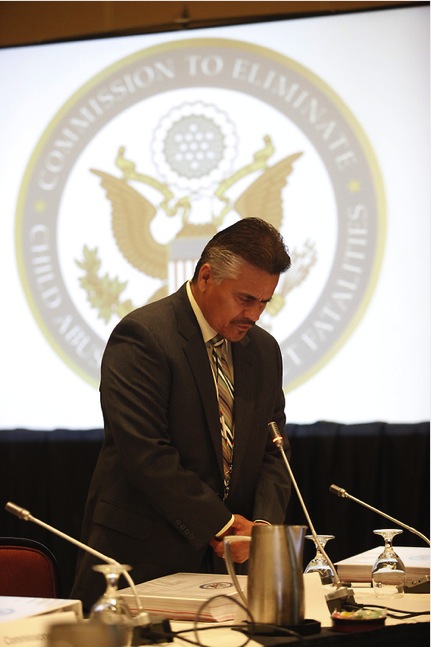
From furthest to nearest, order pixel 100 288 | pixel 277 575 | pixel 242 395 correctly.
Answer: pixel 100 288
pixel 242 395
pixel 277 575

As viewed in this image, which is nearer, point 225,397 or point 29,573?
point 29,573

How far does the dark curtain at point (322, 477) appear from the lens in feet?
14.3

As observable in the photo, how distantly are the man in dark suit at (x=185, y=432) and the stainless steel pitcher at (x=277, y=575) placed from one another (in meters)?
0.66

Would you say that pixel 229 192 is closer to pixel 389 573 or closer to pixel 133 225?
pixel 133 225

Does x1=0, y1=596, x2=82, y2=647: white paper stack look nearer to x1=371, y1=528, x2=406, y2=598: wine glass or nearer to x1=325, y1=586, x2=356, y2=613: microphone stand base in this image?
x1=325, y1=586, x2=356, y2=613: microphone stand base

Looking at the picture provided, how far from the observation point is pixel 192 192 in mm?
4465

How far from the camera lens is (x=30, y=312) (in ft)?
14.9

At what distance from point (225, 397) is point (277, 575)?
40.6 inches

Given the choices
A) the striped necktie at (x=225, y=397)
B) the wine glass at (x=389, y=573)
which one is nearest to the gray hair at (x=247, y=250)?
the striped necktie at (x=225, y=397)

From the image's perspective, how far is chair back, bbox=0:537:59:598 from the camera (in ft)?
7.89

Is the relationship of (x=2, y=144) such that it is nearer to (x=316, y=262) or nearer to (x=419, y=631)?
(x=316, y=262)

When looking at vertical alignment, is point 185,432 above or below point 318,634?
above

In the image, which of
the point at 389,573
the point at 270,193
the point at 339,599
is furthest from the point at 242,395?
the point at 270,193

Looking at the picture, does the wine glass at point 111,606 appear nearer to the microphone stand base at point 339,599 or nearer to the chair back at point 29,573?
the microphone stand base at point 339,599
